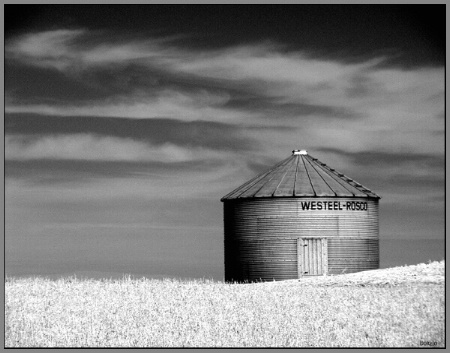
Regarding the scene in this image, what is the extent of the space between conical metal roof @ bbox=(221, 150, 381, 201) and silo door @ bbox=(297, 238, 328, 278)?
241 centimetres

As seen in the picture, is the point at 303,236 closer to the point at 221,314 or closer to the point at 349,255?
the point at 349,255

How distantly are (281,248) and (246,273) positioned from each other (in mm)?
2588

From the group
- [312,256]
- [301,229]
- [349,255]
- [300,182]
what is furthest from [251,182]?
[349,255]

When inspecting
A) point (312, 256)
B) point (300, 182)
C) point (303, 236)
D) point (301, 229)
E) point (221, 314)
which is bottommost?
point (221, 314)

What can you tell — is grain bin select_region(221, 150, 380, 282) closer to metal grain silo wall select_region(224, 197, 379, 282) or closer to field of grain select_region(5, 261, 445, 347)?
metal grain silo wall select_region(224, 197, 379, 282)

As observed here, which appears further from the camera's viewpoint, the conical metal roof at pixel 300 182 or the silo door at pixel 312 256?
the conical metal roof at pixel 300 182

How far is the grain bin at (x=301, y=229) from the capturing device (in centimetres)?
4016

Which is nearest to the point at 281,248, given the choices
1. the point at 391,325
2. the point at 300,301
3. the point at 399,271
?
the point at 399,271

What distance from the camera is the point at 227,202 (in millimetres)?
43219

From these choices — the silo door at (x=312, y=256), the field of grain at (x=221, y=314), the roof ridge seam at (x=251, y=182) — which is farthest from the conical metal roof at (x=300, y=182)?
the field of grain at (x=221, y=314)

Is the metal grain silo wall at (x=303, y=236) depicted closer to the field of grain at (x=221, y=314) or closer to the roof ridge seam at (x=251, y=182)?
the roof ridge seam at (x=251, y=182)

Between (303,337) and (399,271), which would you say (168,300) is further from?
(399,271)

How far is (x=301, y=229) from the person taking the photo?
40094 millimetres

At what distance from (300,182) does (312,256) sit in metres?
4.13
